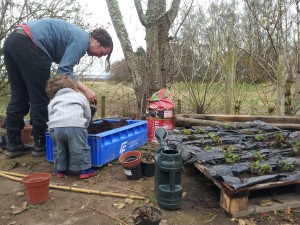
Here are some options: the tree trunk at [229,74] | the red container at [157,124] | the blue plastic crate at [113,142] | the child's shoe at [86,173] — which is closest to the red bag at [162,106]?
the red container at [157,124]

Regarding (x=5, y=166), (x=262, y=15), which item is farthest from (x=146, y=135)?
(x=262, y=15)

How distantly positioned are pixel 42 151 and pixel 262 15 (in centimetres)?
453

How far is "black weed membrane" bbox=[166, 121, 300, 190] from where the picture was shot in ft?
6.98

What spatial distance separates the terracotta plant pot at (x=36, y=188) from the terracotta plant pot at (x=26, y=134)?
6.16 ft

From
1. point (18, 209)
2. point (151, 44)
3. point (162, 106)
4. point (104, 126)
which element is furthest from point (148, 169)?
point (151, 44)

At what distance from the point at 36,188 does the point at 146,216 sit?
1.02 meters

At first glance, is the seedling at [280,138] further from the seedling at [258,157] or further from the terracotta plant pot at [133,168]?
the terracotta plant pot at [133,168]

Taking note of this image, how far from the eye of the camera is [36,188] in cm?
223

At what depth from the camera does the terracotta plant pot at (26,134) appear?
157 inches

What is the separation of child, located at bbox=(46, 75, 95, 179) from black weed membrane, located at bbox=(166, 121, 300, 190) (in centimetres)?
93

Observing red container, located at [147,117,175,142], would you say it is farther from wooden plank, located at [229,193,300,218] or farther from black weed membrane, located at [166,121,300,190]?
wooden plank, located at [229,193,300,218]

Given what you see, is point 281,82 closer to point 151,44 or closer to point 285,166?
point 151,44

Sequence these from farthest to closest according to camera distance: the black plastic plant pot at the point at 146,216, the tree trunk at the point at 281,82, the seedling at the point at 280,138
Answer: the tree trunk at the point at 281,82
the seedling at the point at 280,138
the black plastic plant pot at the point at 146,216

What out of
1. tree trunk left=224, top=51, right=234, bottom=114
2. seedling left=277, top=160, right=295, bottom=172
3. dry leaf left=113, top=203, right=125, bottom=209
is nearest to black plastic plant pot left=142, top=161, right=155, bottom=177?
dry leaf left=113, top=203, right=125, bottom=209
